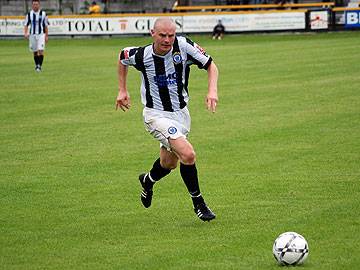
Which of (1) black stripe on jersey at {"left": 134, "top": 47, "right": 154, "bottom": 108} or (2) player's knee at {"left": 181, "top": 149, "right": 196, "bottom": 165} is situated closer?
(2) player's knee at {"left": 181, "top": 149, "right": 196, "bottom": 165}

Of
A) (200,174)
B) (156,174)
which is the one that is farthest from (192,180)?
(200,174)

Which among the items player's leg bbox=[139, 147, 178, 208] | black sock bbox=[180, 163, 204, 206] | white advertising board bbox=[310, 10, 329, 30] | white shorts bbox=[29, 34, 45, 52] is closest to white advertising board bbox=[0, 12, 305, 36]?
white advertising board bbox=[310, 10, 329, 30]

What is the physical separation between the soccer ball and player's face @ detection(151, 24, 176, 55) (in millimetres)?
2814

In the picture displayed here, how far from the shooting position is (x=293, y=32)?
44219 millimetres

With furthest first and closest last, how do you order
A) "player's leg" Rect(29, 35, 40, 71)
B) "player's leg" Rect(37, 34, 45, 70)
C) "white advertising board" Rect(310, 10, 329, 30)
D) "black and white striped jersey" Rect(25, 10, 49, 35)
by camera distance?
"white advertising board" Rect(310, 10, 329, 30), "black and white striped jersey" Rect(25, 10, 49, 35), "player's leg" Rect(37, 34, 45, 70), "player's leg" Rect(29, 35, 40, 71)

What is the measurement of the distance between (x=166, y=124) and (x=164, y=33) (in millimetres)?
1033

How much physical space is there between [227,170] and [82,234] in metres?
4.33

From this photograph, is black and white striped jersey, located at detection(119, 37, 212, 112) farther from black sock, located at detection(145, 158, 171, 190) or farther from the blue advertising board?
the blue advertising board

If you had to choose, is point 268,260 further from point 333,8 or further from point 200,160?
point 333,8

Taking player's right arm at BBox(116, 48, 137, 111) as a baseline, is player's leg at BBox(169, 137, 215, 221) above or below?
below

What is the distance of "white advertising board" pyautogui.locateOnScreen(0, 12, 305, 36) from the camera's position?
146ft

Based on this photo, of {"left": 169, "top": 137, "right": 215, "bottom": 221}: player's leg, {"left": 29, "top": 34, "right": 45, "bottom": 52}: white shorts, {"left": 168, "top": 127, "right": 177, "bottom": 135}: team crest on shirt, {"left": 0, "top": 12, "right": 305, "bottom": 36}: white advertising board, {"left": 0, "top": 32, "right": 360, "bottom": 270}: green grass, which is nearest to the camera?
{"left": 0, "top": 32, "right": 360, "bottom": 270}: green grass

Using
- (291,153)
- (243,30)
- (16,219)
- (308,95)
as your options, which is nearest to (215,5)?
(243,30)

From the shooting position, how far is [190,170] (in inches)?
405
